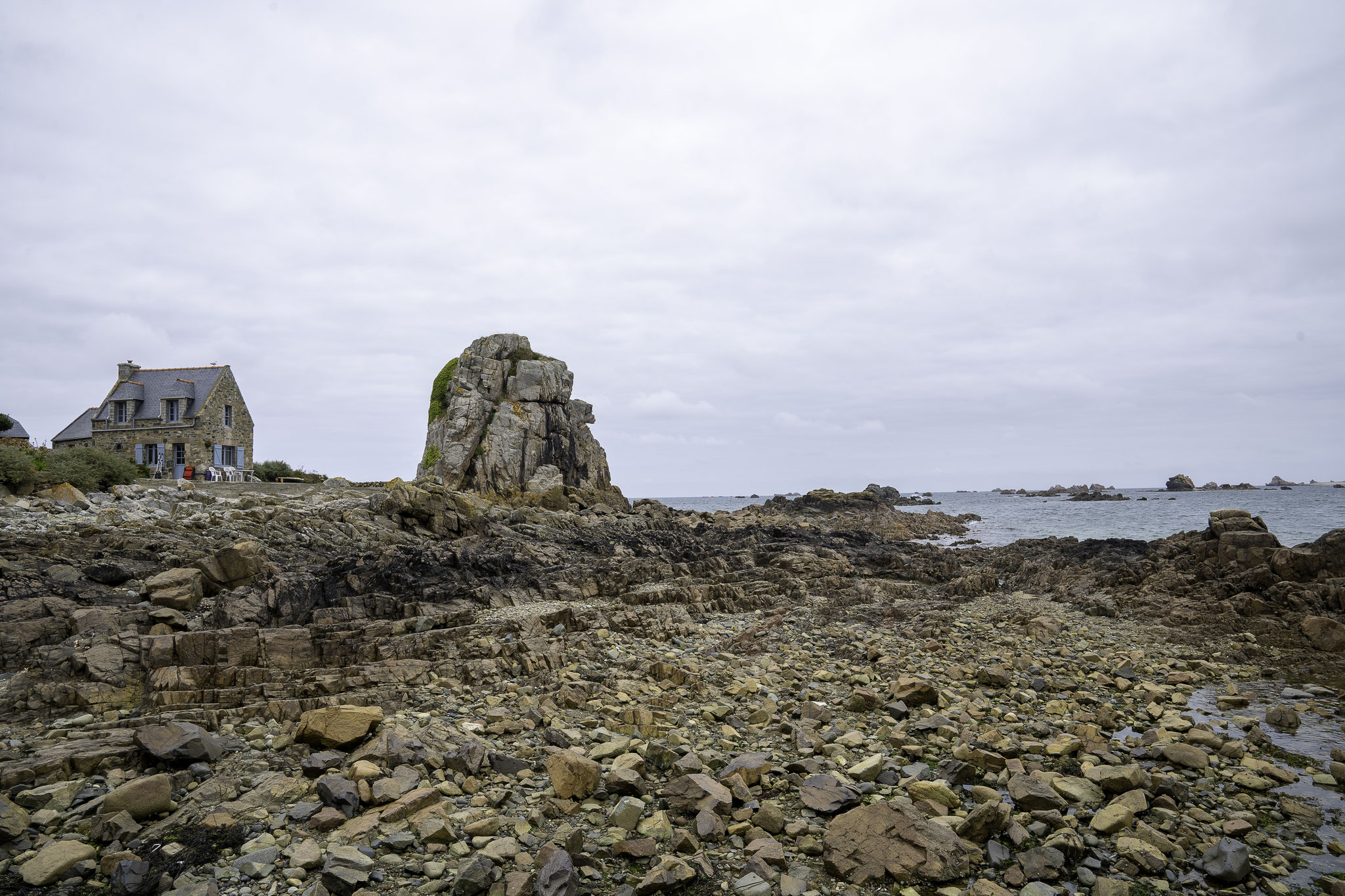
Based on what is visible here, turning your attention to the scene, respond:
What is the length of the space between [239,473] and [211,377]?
21.1 ft

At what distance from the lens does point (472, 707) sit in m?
8.70

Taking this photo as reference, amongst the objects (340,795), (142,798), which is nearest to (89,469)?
(142,798)

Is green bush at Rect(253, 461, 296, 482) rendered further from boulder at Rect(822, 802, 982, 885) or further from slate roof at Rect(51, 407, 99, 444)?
boulder at Rect(822, 802, 982, 885)

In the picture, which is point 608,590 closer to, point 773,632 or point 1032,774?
point 773,632

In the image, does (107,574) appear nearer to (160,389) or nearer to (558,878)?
(558,878)

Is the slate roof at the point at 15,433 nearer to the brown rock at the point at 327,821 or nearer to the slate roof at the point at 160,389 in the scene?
the slate roof at the point at 160,389

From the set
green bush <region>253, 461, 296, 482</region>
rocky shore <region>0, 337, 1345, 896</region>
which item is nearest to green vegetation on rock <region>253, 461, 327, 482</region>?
green bush <region>253, 461, 296, 482</region>

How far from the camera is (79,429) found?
1580 inches

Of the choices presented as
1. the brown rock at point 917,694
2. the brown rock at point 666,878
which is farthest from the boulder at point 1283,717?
the brown rock at point 666,878

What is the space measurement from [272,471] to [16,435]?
12.8m

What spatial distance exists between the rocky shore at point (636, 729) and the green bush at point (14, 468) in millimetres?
6425

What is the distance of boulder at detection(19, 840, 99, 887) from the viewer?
4691mm

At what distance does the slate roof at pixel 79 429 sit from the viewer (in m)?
39.6

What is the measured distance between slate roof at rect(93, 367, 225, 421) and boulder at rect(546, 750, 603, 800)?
146ft
